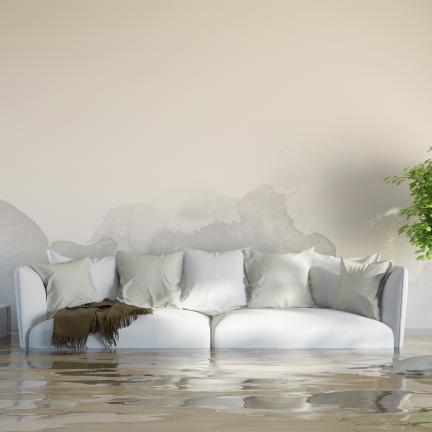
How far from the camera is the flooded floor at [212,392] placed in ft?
13.0

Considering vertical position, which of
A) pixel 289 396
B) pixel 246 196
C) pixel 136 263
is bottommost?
pixel 289 396

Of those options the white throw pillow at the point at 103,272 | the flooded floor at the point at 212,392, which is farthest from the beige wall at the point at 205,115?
the flooded floor at the point at 212,392

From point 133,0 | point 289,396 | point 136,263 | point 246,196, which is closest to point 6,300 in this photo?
point 136,263

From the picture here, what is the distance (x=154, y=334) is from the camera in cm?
667

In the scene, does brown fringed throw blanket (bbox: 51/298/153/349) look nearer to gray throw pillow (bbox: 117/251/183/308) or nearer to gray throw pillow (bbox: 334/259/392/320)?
gray throw pillow (bbox: 117/251/183/308)

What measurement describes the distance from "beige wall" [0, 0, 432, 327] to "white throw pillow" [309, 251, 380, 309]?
1.97ft

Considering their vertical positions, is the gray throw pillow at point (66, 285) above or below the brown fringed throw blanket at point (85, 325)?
above

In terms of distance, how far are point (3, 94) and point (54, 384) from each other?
393cm

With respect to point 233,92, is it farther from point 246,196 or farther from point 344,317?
point 344,317

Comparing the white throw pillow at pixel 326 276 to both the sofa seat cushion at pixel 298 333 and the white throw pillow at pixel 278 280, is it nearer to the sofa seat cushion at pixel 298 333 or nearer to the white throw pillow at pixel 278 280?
the white throw pillow at pixel 278 280

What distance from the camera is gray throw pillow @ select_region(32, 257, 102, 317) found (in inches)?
276

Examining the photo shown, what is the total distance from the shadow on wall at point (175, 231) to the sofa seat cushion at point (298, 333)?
1.47 m

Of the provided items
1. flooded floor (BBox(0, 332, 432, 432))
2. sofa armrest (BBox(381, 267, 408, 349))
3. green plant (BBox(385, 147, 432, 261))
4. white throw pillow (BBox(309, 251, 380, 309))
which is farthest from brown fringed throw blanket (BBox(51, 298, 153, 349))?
green plant (BBox(385, 147, 432, 261))

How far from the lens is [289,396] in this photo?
4602mm
